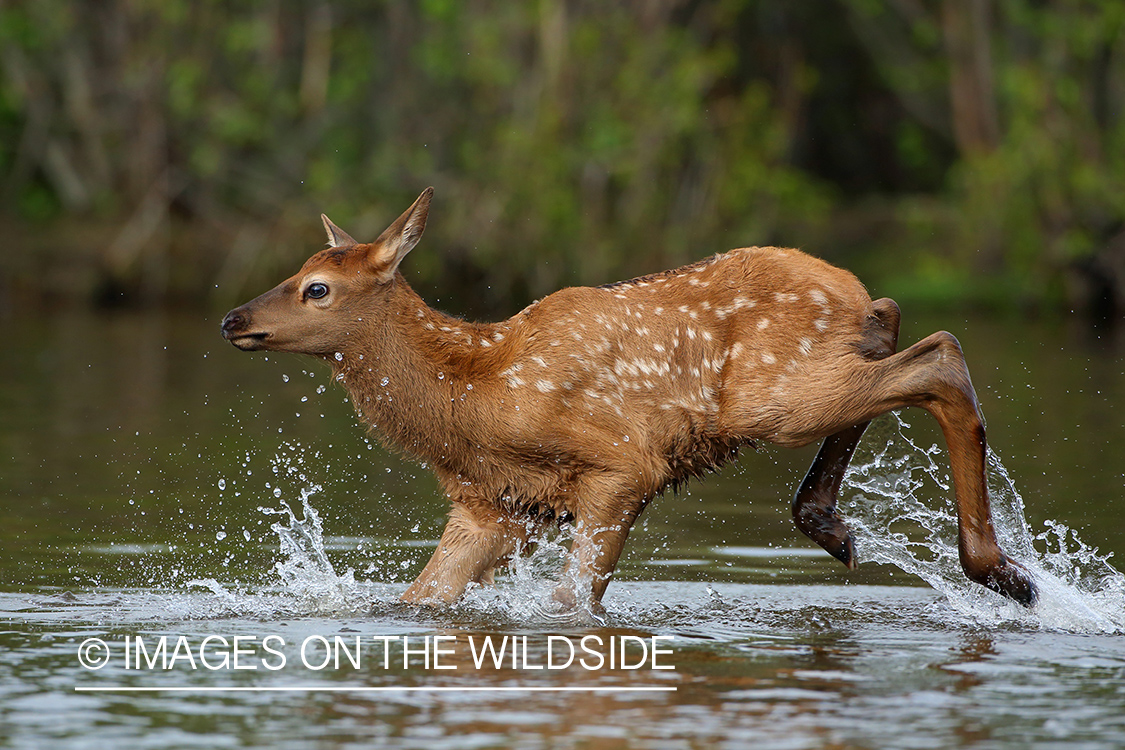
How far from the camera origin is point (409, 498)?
436 inches

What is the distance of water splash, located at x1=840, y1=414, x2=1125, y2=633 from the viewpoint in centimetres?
737

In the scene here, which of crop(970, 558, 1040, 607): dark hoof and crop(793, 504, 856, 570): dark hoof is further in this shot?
crop(793, 504, 856, 570): dark hoof

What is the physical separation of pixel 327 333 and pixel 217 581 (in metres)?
1.39

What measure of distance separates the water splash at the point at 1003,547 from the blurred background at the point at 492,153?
16084 mm

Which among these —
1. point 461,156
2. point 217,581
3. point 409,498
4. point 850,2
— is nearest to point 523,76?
point 461,156

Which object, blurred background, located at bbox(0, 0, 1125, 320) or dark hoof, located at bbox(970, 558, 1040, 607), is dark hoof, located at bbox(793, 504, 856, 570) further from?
blurred background, located at bbox(0, 0, 1125, 320)

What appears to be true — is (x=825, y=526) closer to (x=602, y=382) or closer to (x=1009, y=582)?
(x=1009, y=582)

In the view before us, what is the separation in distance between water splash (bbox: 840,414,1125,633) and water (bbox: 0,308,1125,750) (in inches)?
0.7

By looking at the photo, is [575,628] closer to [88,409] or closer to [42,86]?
[88,409]

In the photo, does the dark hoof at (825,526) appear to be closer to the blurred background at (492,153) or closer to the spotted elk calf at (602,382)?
the spotted elk calf at (602,382)

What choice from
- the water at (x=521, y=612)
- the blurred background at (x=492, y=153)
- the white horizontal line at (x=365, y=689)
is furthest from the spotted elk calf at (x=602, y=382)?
the blurred background at (x=492, y=153)

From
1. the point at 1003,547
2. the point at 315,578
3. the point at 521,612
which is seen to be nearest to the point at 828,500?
the point at 1003,547

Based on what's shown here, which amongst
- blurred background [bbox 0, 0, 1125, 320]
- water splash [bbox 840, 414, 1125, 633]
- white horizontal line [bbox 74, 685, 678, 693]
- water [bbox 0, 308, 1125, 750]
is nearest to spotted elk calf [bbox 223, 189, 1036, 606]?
water splash [bbox 840, 414, 1125, 633]

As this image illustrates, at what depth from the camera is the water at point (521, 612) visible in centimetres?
554
